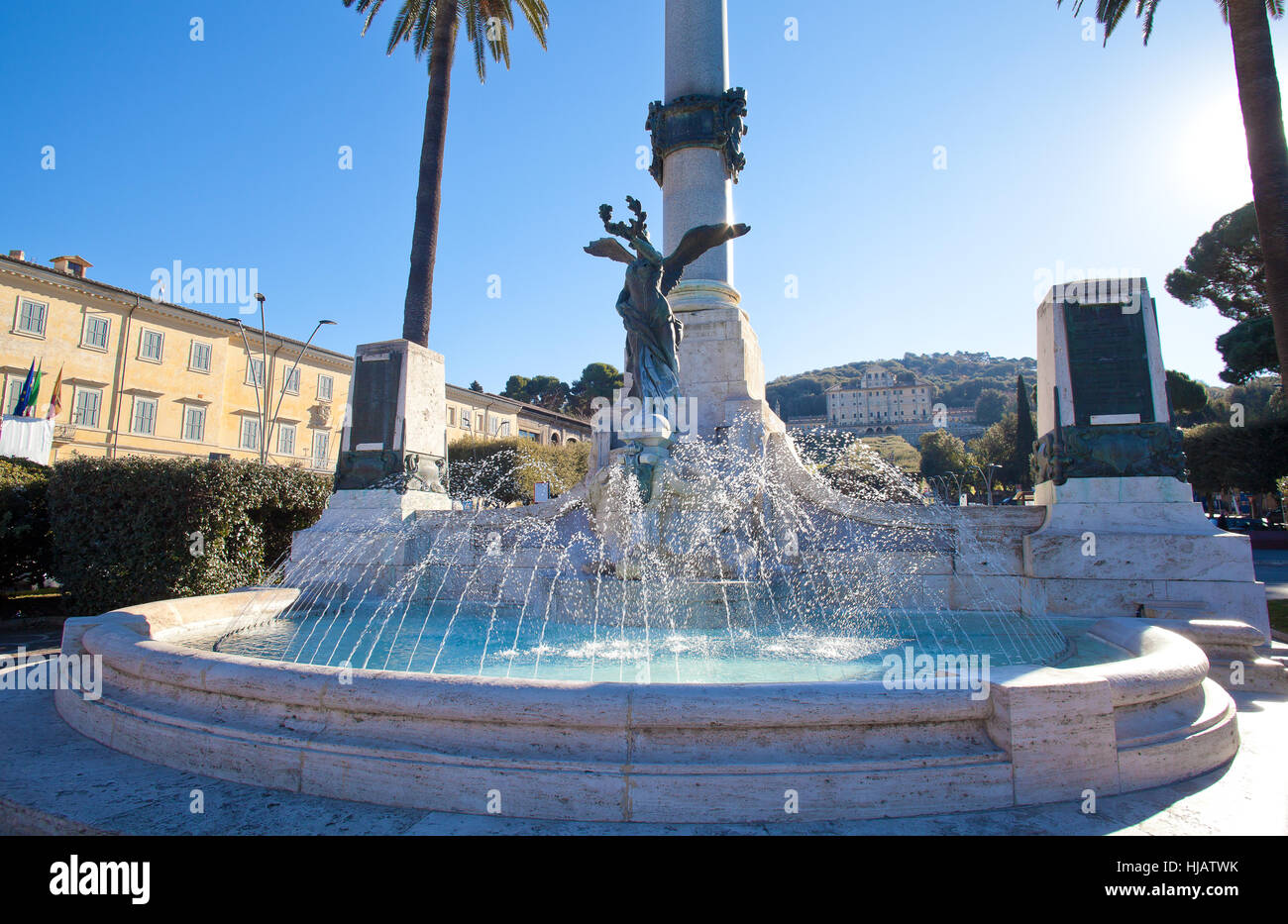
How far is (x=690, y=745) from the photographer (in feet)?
9.66

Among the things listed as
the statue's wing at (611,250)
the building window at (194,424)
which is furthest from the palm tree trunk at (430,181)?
the building window at (194,424)

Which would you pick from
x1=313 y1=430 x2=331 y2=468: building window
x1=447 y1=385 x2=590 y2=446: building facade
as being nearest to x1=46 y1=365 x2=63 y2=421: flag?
x1=313 y1=430 x2=331 y2=468: building window

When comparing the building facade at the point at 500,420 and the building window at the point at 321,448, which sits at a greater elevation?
the building facade at the point at 500,420

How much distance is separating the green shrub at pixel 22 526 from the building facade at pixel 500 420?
29.2 metres

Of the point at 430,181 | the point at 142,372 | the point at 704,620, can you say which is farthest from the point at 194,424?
the point at 704,620

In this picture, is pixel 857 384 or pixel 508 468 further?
pixel 857 384

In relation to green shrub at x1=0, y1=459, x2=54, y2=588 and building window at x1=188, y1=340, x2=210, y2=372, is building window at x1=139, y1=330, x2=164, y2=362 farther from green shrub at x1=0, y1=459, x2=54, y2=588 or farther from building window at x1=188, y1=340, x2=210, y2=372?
green shrub at x1=0, y1=459, x2=54, y2=588

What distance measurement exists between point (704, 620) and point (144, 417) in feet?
115

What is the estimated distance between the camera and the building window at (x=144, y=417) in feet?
104

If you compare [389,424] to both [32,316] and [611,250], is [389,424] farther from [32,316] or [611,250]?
[32,316]

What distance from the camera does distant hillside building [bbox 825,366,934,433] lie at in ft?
435

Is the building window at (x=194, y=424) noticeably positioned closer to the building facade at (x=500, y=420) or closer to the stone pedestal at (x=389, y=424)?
the building facade at (x=500, y=420)
